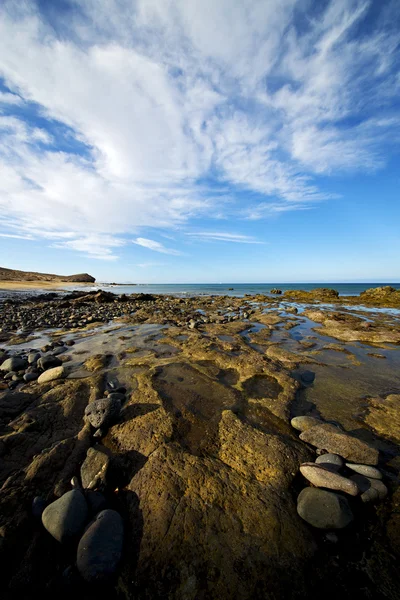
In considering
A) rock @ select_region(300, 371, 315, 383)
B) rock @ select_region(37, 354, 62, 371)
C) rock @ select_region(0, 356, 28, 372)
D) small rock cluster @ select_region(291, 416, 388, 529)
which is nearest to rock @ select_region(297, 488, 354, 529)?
small rock cluster @ select_region(291, 416, 388, 529)

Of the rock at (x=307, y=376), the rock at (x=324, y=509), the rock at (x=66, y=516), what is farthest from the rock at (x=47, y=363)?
the rock at (x=307, y=376)

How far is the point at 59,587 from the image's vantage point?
6.05 feet

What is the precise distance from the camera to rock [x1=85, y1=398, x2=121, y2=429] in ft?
12.3

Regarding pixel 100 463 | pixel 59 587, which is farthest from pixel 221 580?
pixel 100 463

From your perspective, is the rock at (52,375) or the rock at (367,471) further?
the rock at (52,375)

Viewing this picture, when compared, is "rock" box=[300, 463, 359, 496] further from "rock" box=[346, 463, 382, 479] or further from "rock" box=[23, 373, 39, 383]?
"rock" box=[23, 373, 39, 383]

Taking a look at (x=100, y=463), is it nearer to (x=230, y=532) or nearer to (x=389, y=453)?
(x=230, y=532)

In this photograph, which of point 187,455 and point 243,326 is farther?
point 243,326

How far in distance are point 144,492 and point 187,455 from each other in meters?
0.71

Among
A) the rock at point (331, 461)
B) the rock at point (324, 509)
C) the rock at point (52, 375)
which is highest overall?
the rock at point (52, 375)

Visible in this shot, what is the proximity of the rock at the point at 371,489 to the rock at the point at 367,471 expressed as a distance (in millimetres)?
56

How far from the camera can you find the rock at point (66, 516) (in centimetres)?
218

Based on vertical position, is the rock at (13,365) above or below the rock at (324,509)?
above

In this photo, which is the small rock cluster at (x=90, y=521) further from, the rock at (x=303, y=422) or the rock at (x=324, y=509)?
the rock at (x=303, y=422)
